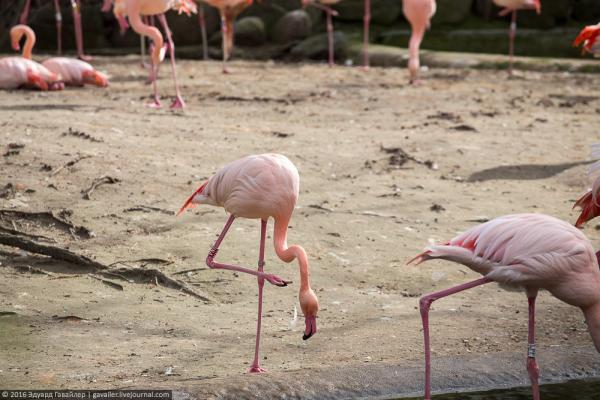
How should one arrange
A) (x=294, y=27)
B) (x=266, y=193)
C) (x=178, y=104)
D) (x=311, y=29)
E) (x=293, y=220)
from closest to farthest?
(x=266, y=193), (x=293, y=220), (x=178, y=104), (x=294, y=27), (x=311, y=29)

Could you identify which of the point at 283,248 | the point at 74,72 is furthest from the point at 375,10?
the point at 283,248

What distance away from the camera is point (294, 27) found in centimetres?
1481

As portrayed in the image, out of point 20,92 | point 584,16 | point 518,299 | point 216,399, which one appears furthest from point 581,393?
point 584,16

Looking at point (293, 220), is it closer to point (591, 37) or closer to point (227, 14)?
point (591, 37)

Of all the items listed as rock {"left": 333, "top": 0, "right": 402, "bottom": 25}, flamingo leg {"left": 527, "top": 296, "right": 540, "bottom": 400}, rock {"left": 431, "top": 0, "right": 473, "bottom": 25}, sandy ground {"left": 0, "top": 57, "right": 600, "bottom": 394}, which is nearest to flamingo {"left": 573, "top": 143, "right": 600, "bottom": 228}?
sandy ground {"left": 0, "top": 57, "right": 600, "bottom": 394}

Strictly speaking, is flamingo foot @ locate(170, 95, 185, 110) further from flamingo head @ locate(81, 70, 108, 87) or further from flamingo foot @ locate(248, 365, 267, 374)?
flamingo foot @ locate(248, 365, 267, 374)

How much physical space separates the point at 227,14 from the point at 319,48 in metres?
1.83

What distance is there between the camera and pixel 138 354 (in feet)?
13.4

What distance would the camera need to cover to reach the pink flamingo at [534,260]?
3.63 meters

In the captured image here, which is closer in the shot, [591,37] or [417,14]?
[591,37]

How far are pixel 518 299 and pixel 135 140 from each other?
328 centimetres

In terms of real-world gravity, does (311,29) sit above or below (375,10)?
below

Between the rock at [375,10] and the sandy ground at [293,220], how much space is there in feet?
18.0

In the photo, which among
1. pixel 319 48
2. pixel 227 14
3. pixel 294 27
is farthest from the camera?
pixel 294 27
